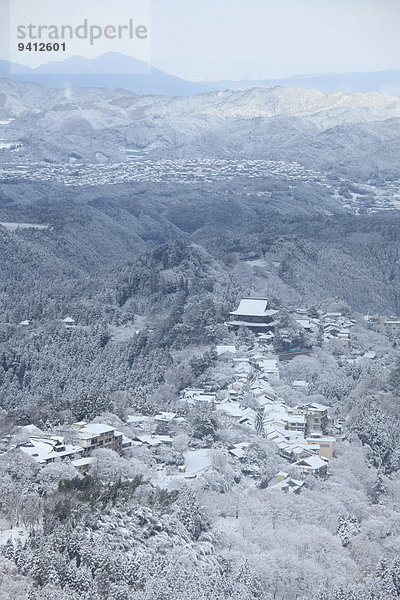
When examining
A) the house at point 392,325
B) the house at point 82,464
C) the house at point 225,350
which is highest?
the house at point 82,464

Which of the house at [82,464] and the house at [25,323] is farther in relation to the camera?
the house at [25,323]

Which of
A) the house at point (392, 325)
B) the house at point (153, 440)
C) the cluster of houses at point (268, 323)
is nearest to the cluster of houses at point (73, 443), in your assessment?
the house at point (153, 440)

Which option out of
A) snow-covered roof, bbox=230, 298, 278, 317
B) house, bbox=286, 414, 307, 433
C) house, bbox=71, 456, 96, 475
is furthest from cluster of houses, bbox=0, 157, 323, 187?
house, bbox=71, 456, 96, 475

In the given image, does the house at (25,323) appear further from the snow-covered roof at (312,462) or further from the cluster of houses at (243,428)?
the snow-covered roof at (312,462)

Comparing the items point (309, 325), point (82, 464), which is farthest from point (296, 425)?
point (309, 325)

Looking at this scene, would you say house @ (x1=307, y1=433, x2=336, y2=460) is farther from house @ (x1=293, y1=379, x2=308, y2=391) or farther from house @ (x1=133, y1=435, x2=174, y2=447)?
house @ (x1=293, y1=379, x2=308, y2=391)

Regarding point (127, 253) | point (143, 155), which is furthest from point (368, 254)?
point (143, 155)

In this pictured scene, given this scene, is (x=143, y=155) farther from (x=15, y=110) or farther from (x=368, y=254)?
(x=368, y=254)
